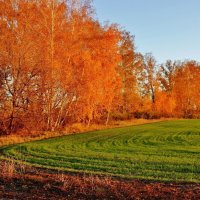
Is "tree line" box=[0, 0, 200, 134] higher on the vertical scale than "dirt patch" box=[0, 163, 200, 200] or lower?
higher

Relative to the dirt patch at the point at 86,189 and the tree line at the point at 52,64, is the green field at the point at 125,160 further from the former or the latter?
the tree line at the point at 52,64

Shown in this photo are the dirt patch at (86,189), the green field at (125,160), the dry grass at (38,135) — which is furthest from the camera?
the dry grass at (38,135)

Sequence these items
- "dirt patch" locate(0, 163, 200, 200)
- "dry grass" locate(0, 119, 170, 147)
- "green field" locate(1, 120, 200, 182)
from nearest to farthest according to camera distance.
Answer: "dirt patch" locate(0, 163, 200, 200)
"green field" locate(1, 120, 200, 182)
"dry grass" locate(0, 119, 170, 147)

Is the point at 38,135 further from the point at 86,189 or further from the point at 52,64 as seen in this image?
the point at 86,189

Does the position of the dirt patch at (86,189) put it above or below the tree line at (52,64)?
below

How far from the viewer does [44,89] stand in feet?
103

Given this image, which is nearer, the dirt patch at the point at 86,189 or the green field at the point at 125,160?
the dirt patch at the point at 86,189

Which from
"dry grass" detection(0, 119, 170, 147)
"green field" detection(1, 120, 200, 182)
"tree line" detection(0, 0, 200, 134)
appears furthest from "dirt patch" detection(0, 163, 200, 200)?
"tree line" detection(0, 0, 200, 134)

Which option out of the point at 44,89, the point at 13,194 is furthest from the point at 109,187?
the point at 44,89

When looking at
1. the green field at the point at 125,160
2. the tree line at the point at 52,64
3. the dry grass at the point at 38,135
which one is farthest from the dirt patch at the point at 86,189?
the tree line at the point at 52,64

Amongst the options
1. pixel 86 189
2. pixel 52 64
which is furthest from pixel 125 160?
pixel 52 64

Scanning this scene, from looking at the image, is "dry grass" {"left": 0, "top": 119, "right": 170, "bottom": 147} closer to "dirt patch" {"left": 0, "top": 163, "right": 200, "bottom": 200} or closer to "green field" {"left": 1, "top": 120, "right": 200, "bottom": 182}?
"green field" {"left": 1, "top": 120, "right": 200, "bottom": 182}

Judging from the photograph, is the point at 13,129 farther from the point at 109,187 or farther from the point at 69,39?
the point at 109,187

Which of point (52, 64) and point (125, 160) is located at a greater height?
point (52, 64)
